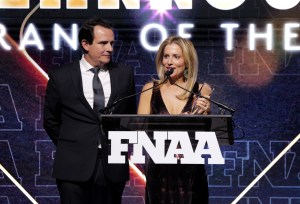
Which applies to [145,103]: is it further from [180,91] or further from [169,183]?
[169,183]

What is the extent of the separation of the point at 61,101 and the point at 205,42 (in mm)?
1744

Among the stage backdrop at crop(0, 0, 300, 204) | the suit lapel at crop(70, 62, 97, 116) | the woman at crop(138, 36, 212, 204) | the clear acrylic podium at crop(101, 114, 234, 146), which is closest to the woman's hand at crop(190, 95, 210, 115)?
the woman at crop(138, 36, 212, 204)

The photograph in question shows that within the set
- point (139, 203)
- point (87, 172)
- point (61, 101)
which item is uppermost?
point (61, 101)

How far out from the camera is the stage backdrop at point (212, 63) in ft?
17.0

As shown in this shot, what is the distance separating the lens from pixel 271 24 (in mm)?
5176

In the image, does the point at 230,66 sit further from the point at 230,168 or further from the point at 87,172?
the point at 87,172

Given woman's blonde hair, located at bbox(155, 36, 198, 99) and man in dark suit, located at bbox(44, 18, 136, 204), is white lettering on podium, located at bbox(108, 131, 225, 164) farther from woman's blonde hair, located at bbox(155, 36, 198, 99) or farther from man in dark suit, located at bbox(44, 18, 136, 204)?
woman's blonde hair, located at bbox(155, 36, 198, 99)

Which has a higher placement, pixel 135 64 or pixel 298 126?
pixel 135 64

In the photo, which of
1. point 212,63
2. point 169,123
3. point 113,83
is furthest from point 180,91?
point 212,63

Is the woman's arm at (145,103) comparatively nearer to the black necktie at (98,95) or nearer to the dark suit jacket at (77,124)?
the dark suit jacket at (77,124)

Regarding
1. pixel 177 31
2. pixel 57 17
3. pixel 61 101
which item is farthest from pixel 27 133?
pixel 61 101

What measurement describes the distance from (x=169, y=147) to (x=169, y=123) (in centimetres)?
10

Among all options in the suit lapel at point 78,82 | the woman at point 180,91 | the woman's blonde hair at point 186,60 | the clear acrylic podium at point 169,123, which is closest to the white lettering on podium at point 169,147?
the clear acrylic podium at point 169,123

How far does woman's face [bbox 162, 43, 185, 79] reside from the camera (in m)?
3.69
